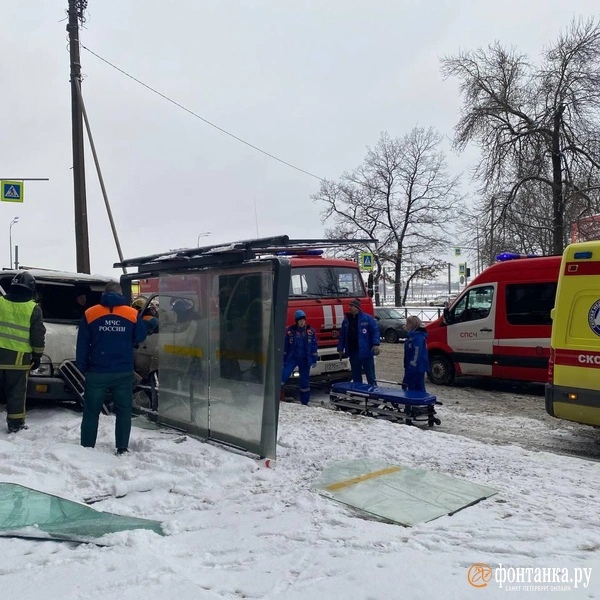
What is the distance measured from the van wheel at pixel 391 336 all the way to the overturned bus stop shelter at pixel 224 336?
20.0 m

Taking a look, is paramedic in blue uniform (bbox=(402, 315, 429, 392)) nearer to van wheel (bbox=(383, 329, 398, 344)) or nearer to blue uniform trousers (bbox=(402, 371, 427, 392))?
blue uniform trousers (bbox=(402, 371, 427, 392))

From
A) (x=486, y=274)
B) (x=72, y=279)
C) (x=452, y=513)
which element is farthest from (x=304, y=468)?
(x=486, y=274)

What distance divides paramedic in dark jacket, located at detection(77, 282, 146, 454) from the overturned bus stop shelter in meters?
0.82

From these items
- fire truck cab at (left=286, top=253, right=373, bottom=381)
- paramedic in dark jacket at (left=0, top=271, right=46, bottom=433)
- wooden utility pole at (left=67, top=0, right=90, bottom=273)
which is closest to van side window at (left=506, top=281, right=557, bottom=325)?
fire truck cab at (left=286, top=253, right=373, bottom=381)

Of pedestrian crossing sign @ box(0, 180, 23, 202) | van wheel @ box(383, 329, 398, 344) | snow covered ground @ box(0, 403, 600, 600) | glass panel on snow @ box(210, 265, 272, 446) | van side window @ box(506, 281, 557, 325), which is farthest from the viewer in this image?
van wheel @ box(383, 329, 398, 344)

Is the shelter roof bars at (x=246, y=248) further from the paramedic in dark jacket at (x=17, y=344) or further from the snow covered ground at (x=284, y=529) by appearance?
the snow covered ground at (x=284, y=529)

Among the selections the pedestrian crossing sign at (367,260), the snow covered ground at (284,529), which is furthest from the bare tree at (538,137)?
the snow covered ground at (284,529)

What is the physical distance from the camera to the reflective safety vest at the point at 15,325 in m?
6.88

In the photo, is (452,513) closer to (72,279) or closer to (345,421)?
(345,421)

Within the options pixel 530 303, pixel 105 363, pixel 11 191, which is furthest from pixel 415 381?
pixel 11 191

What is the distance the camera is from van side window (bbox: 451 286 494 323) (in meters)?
12.4

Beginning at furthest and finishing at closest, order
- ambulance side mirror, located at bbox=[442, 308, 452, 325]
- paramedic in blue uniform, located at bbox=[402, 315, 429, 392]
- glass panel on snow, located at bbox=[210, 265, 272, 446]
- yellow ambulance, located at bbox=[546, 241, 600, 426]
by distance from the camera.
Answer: ambulance side mirror, located at bbox=[442, 308, 452, 325] < paramedic in blue uniform, located at bbox=[402, 315, 429, 392] < yellow ambulance, located at bbox=[546, 241, 600, 426] < glass panel on snow, located at bbox=[210, 265, 272, 446]

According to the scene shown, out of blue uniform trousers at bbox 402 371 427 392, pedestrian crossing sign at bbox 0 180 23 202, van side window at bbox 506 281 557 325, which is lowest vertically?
blue uniform trousers at bbox 402 371 427 392

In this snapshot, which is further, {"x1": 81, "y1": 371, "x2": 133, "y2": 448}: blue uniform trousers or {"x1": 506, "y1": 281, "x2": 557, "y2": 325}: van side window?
{"x1": 506, "y1": 281, "x2": 557, "y2": 325}: van side window
